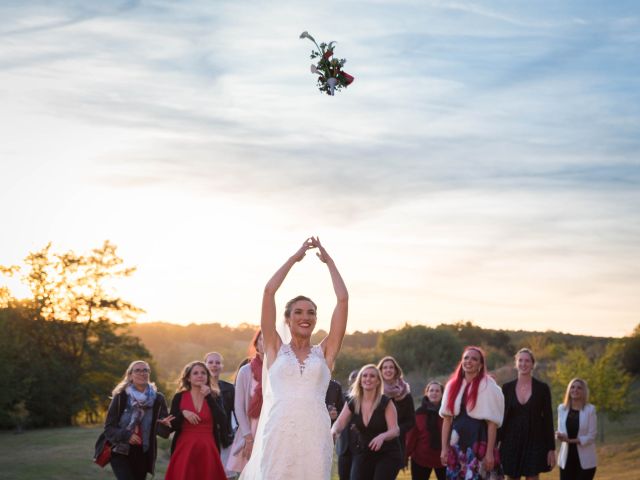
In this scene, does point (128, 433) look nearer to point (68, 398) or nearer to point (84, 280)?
point (68, 398)

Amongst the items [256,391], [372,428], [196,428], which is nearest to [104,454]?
[196,428]

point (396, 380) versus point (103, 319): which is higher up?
point (103, 319)

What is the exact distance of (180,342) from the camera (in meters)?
122

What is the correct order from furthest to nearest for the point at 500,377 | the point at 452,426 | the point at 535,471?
the point at 500,377 → the point at 535,471 → the point at 452,426

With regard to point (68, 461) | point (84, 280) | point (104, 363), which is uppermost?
point (84, 280)

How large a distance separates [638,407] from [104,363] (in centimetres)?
2902

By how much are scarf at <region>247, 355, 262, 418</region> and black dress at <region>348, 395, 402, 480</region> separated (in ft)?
6.61

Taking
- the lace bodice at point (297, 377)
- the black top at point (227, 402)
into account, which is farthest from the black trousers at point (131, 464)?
the lace bodice at point (297, 377)

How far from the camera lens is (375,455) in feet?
49.2

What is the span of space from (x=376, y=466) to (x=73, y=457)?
2069 cm

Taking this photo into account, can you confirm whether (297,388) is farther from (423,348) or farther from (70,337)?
(423,348)

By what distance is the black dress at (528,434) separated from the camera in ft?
52.0

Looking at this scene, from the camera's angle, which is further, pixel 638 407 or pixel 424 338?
pixel 424 338

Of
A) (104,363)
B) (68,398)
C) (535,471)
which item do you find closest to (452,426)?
(535,471)
